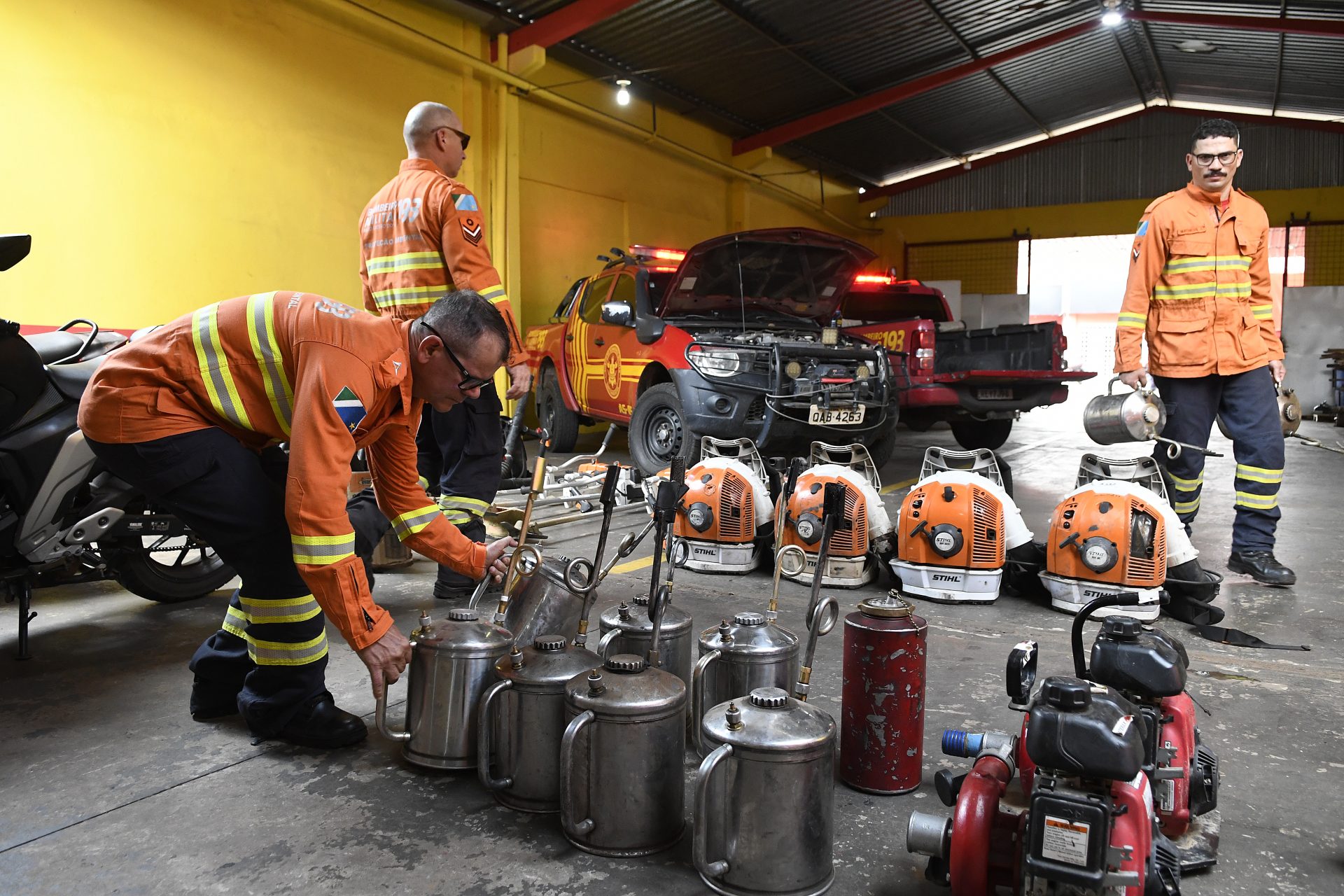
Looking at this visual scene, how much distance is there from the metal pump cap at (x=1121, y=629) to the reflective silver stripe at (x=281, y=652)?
180 cm

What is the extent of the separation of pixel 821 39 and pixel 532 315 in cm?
480

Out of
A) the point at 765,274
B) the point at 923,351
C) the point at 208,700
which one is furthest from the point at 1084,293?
the point at 208,700

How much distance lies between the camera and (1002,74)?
1507 centimetres

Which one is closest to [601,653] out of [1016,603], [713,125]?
[1016,603]

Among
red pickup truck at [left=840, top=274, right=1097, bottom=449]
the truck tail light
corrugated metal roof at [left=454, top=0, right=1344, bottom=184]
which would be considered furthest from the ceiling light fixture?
the truck tail light

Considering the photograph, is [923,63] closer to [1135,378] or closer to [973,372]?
[973,372]

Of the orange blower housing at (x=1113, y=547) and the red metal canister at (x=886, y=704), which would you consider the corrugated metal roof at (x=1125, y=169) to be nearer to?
the orange blower housing at (x=1113, y=547)

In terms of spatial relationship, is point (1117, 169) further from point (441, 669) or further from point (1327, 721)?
point (441, 669)

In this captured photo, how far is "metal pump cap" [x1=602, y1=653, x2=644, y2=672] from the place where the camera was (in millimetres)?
1979

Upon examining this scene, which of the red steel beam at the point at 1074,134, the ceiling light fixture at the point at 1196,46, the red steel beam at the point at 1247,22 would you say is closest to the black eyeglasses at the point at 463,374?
the red steel beam at the point at 1247,22

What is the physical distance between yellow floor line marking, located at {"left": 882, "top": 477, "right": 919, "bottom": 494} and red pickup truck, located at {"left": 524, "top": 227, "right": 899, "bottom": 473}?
7.9 inches

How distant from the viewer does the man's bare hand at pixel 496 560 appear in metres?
2.46

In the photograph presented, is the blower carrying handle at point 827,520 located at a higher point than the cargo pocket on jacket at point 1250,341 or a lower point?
lower

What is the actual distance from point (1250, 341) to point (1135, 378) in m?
0.46
